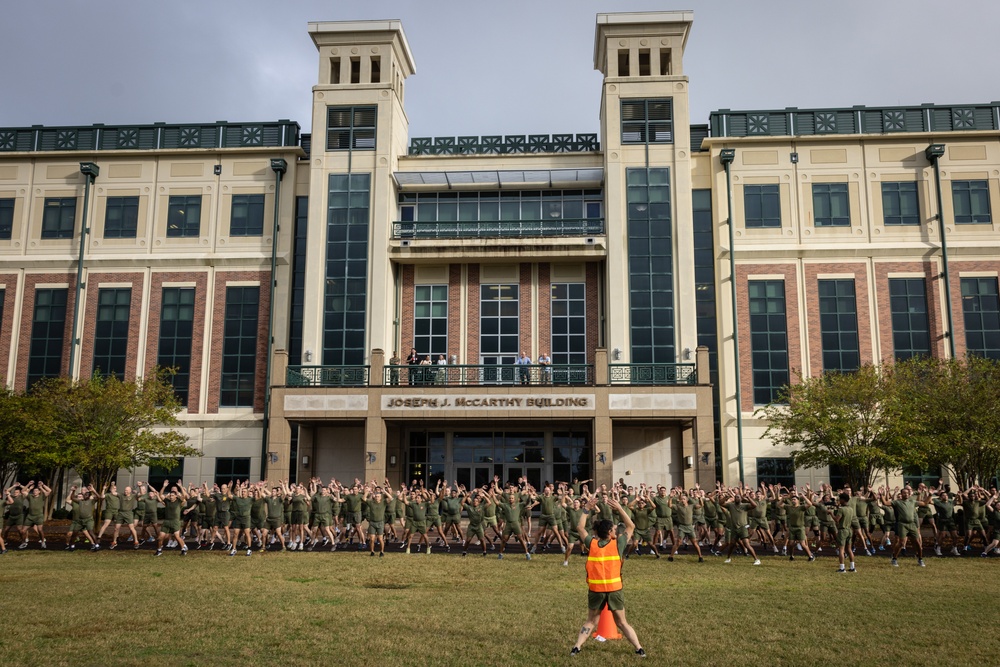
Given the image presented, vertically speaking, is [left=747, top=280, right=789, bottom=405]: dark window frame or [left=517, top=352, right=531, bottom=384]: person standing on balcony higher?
[left=747, top=280, right=789, bottom=405]: dark window frame

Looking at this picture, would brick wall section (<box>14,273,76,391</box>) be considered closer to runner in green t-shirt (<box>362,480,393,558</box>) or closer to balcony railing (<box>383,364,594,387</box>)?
balcony railing (<box>383,364,594,387</box>)

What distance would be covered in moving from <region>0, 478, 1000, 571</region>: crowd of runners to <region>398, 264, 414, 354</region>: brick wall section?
11.9m

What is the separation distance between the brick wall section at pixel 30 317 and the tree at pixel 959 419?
102ft

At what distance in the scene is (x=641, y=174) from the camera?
33.4 m

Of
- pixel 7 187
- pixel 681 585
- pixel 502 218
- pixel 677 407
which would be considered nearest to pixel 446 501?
pixel 681 585

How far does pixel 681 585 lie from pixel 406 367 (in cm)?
1556

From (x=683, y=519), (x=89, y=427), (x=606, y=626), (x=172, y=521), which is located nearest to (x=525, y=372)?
(x=683, y=519)

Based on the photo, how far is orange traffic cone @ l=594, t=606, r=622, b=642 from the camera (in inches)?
375

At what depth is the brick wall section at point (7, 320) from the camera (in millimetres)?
34062

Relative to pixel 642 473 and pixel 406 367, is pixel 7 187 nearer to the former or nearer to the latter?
pixel 406 367

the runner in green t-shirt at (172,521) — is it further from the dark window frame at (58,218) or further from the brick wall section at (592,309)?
the dark window frame at (58,218)

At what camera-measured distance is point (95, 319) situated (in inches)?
1345

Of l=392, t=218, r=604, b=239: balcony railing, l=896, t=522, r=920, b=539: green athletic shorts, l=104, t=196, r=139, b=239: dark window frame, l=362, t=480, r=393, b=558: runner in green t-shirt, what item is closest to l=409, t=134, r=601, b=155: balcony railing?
l=392, t=218, r=604, b=239: balcony railing

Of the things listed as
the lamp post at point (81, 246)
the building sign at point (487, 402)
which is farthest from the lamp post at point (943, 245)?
the lamp post at point (81, 246)
